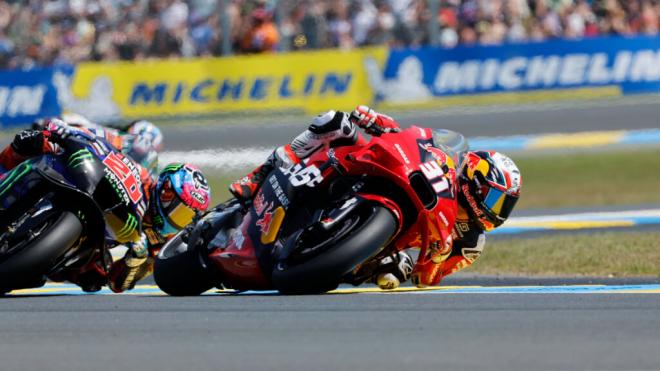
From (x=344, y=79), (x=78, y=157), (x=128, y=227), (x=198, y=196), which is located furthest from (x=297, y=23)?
(x=78, y=157)

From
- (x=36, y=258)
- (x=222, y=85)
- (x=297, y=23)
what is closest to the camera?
(x=36, y=258)

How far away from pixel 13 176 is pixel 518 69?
1246 centimetres

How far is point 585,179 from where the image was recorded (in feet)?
57.0

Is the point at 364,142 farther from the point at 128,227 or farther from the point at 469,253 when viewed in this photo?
the point at 128,227

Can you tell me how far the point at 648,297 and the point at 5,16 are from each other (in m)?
14.1

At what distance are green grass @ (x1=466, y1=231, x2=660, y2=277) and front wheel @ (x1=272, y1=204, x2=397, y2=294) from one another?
272 cm

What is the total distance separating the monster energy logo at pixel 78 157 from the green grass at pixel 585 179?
739cm

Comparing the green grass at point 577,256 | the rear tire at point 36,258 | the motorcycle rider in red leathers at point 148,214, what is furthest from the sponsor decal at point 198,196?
the green grass at point 577,256

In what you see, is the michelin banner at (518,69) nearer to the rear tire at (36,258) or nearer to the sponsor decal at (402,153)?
the sponsor decal at (402,153)

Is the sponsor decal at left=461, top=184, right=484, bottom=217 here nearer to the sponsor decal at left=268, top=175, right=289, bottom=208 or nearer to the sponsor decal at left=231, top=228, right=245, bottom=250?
→ the sponsor decal at left=268, top=175, right=289, bottom=208

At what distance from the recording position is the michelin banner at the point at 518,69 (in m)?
18.7

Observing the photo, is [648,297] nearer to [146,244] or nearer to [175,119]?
[146,244]

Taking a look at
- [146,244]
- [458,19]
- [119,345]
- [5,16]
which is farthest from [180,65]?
[119,345]

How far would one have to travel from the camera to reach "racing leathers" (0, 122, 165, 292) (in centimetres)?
765
